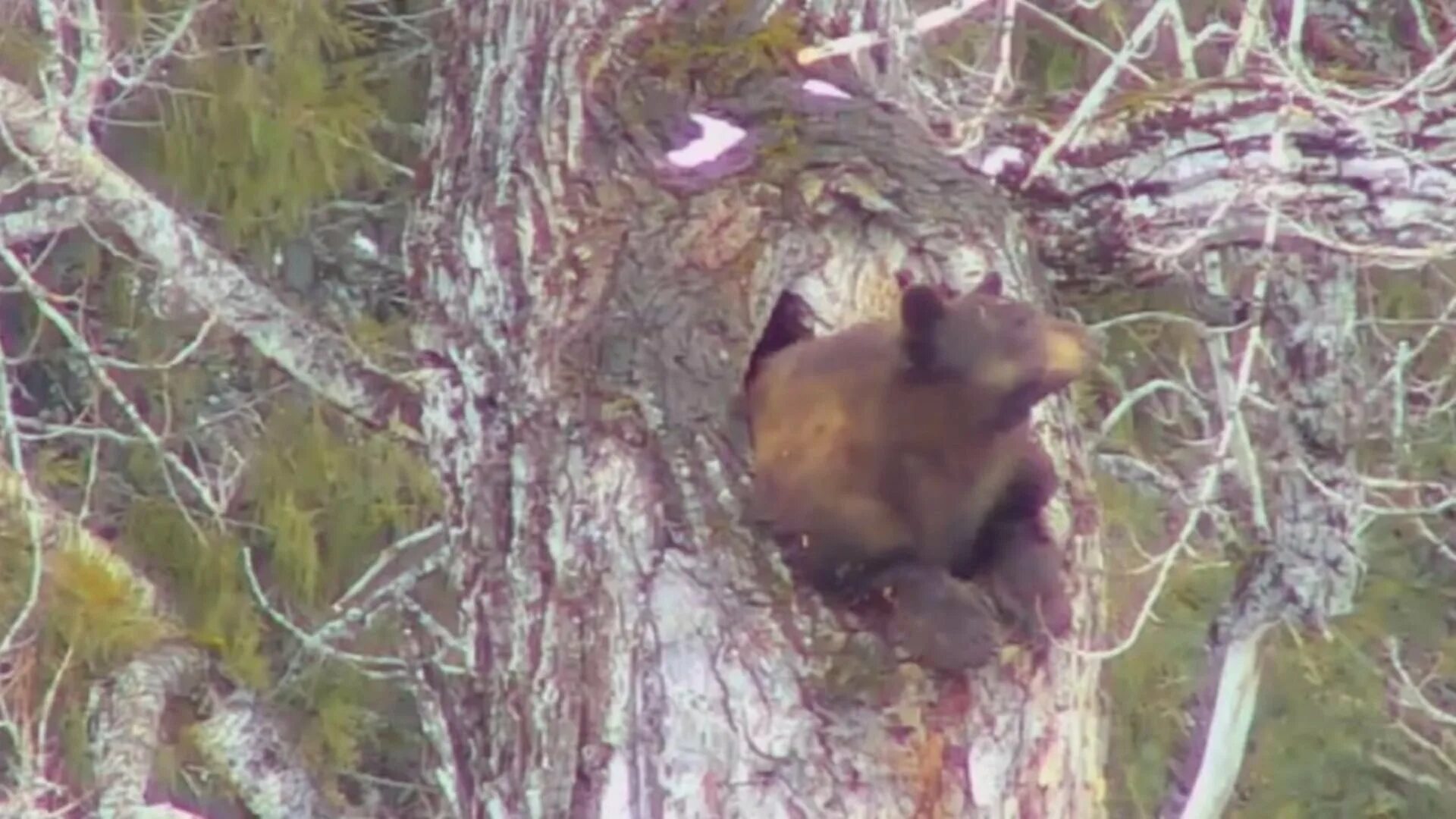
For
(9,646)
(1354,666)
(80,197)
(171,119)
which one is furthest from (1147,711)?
(80,197)

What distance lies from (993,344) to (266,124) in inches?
153

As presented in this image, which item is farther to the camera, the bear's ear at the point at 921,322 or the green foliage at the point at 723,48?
the green foliage at the point at 723,48

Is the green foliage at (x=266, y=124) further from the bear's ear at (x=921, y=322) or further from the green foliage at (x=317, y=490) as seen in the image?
the bear's ear at (x=921, y=322)

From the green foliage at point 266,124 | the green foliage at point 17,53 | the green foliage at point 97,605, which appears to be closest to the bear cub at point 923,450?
the green foliage at point 97,605

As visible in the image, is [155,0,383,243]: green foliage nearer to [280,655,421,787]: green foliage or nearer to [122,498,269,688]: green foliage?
[122,498,269,688]: green foliage

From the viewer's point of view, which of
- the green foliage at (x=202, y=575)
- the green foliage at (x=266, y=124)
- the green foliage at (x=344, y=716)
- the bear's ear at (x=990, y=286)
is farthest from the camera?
the green foliage at (x=344, y=716)

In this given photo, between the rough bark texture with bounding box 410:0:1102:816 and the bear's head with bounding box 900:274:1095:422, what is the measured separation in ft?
0.47

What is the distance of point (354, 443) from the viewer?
233 inches

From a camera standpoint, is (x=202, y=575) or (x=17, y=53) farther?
(x=202, y=575)

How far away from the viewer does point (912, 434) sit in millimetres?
2051

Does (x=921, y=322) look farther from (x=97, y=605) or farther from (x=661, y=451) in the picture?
(x=97, y=605)

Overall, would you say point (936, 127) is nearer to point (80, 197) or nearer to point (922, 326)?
point (922, 326)

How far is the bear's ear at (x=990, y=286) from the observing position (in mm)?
2044

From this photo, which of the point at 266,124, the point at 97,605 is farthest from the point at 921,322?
the point at 266,124
